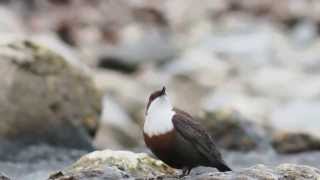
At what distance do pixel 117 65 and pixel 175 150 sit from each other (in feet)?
53.6

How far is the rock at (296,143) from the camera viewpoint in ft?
A: 44.7

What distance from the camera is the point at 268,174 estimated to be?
718 centimetres

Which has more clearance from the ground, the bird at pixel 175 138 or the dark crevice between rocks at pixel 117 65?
the dark crevice between rocks at pixel 117 65

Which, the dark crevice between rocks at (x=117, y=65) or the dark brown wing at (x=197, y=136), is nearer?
the dark brown wing at (x=197, y=136)

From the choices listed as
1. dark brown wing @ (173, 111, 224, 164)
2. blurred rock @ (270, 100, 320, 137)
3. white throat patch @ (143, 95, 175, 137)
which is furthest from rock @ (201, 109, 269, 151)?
white throat patch @ (143, 95, 175, 137)

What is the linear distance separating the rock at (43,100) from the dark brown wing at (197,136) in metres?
4.60

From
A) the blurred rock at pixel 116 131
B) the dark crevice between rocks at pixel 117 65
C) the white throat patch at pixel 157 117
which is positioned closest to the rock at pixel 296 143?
the blurred rock at pixel 116 131

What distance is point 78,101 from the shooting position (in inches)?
505

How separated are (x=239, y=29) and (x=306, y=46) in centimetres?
236

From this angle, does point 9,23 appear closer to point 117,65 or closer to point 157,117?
point 117,65

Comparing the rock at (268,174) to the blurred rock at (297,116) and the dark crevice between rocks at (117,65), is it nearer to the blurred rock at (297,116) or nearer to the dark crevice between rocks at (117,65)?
the blurred rock at (297,116)

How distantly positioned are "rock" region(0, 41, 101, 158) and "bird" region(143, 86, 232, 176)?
460 centimetres

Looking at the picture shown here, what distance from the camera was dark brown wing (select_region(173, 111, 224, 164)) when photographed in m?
7.90

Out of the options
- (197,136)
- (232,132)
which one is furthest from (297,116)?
(197,136)
